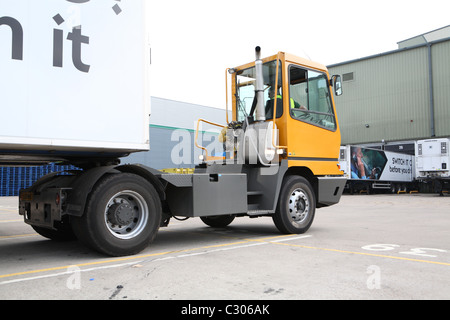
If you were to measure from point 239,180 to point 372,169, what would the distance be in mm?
23029

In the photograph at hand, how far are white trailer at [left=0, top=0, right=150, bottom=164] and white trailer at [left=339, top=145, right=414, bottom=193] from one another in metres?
21.4

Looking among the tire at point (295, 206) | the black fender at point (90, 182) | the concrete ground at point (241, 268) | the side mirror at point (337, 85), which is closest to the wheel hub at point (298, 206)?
the tire at point (295, 206)

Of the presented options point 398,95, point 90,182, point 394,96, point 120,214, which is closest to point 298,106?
point 120,214

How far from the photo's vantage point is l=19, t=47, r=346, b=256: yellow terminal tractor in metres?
5.20

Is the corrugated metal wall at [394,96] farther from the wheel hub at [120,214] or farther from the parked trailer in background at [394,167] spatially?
the wheel hub at [120,214]

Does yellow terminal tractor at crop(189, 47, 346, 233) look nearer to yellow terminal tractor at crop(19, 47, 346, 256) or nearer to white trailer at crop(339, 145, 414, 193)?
yellow terminal tractor at crop(19, 47, 346, 256)

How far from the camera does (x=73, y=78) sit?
190 inches

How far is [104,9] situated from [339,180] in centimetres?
545

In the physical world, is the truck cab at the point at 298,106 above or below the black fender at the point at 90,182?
above

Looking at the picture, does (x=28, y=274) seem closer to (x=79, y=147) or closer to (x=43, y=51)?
(x=79, y=147)

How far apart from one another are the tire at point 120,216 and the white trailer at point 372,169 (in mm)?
21108

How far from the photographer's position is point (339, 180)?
812cm

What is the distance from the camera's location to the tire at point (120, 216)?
16.5 feet
